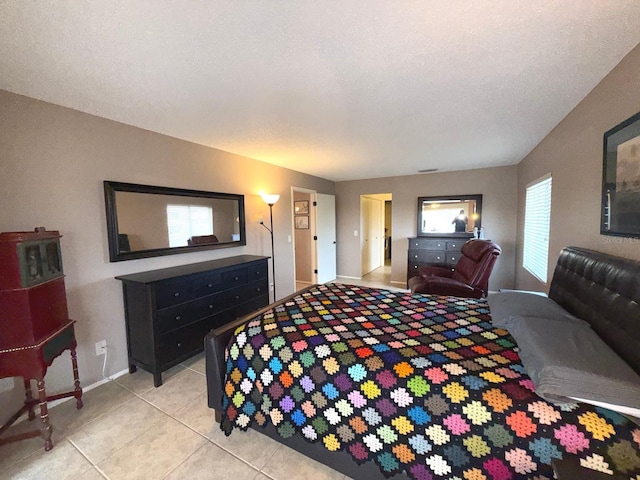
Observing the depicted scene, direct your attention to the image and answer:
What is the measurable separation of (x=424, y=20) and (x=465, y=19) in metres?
0.19

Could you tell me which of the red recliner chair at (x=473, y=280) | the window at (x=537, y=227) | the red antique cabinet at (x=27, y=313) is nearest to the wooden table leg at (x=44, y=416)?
the red antique cabinet at (x=27, y=313)

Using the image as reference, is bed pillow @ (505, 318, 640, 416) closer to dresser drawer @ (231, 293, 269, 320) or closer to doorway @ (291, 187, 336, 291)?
dresser drawer @ (231, 293, 269, 320)

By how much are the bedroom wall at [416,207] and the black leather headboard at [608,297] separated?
3097 millimetres

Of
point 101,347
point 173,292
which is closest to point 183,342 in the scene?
point 173,292

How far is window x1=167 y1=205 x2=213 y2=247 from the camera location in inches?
110

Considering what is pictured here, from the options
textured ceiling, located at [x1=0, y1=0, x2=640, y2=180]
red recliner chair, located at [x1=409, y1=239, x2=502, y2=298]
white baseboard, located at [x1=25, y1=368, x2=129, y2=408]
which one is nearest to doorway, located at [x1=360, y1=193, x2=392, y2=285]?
red recliner chair, located at [x1=409, y1=239, x2=502, y2=298]

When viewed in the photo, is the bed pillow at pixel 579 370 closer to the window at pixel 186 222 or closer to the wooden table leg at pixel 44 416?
the wooden table leg at pixel 44 416

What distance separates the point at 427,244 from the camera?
188 inches

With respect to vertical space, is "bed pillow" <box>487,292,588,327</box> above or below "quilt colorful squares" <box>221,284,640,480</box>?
above

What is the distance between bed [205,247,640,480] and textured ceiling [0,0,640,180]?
1.22 meters

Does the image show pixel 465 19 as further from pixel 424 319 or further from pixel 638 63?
pixel 424 319

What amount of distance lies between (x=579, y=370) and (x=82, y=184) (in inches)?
132

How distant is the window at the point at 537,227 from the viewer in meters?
2.87

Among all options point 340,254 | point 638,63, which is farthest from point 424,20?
point 340,254
